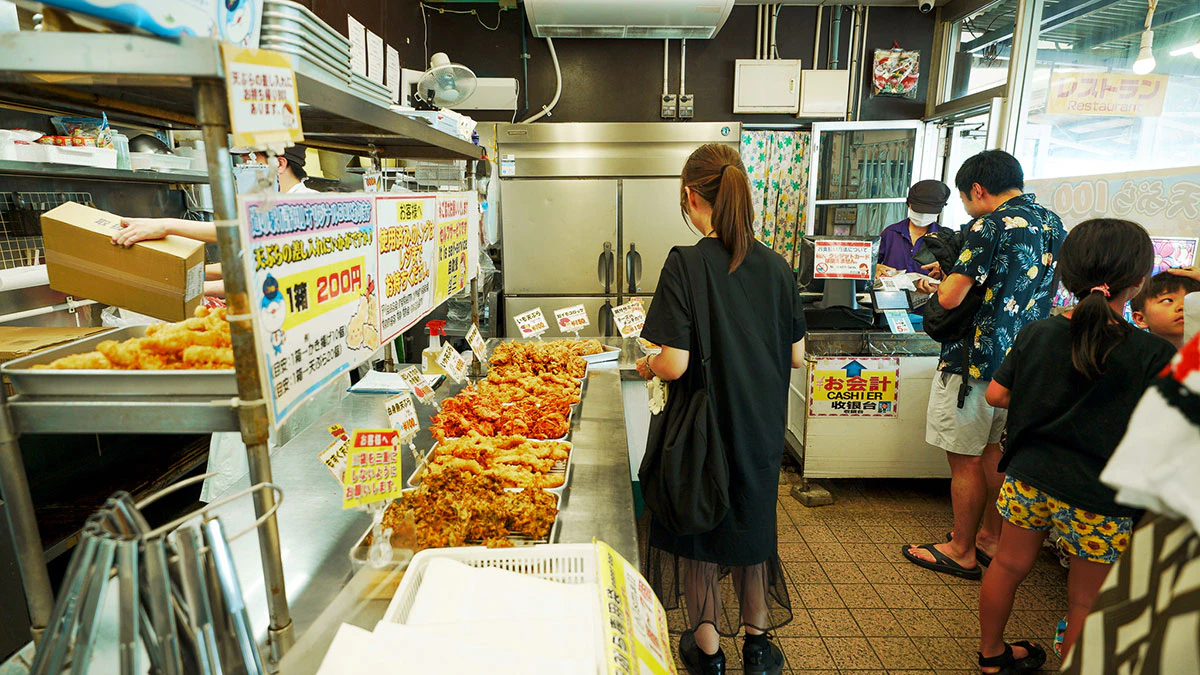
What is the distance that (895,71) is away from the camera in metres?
5.25

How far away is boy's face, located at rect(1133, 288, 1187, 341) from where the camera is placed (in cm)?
198

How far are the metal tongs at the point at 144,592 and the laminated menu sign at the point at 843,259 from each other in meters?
3.44

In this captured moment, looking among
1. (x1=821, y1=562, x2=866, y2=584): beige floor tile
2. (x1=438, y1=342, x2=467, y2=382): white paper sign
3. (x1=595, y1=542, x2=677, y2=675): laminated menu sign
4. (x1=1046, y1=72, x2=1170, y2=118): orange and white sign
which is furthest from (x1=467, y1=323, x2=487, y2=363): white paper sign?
(x1=1046, y1=72, x2=1170, y2=118): orange and white sign

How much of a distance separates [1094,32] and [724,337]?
3.20 meters

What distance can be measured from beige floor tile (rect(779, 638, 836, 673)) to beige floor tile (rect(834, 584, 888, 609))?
0.35 m

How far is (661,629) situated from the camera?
1.17m

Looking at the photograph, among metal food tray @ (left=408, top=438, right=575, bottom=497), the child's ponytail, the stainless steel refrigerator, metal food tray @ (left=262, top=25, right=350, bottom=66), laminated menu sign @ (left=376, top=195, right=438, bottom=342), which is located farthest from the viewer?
the stainless steel refrigerator

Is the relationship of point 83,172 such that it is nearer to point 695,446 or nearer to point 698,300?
point 698,300

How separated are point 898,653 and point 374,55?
290 centimetres

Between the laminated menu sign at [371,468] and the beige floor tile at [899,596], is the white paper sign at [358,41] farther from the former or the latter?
the beige floor tile at [899,596]

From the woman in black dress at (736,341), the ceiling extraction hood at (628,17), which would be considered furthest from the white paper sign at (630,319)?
the ceiling extraction hood at (628,17)

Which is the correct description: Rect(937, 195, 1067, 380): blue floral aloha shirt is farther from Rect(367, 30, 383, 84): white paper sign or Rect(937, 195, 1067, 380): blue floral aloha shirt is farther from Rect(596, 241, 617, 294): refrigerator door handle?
Rect(596, 241, 617, 294): refrigerator door handle

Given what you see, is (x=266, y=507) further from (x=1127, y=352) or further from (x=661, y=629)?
(x=1127, y=352)

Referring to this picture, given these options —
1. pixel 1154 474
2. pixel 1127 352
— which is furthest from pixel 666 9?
pixel 1154 474
